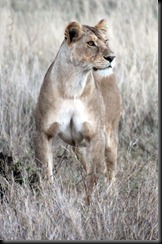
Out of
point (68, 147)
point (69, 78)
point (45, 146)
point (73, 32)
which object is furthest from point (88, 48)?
point (68, 147)

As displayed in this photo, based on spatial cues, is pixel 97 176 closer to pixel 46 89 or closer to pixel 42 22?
pixel 46 89

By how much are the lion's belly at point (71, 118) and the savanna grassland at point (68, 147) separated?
242 mm

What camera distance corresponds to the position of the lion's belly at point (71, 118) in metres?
6.41

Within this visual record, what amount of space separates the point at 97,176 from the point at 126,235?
1.20 meters

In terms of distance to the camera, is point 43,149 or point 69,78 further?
point 69,78

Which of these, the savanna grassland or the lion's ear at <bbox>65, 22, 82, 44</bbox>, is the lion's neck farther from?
the savanna grassland

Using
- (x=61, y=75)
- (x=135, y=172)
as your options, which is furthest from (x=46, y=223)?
(x=61, y=75)

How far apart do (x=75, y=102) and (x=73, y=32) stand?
51 centimetres

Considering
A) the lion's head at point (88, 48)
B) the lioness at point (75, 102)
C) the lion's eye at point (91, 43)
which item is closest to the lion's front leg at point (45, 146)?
the lioness at point (75, 102)

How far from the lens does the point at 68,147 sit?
7180 mm

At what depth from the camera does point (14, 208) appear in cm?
560

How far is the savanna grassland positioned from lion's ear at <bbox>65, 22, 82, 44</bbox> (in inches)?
35.2

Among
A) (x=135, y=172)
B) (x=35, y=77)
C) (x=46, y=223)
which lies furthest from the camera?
(x=35, y=77)

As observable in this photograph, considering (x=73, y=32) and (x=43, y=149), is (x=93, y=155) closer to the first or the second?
(x=43, y=149)
